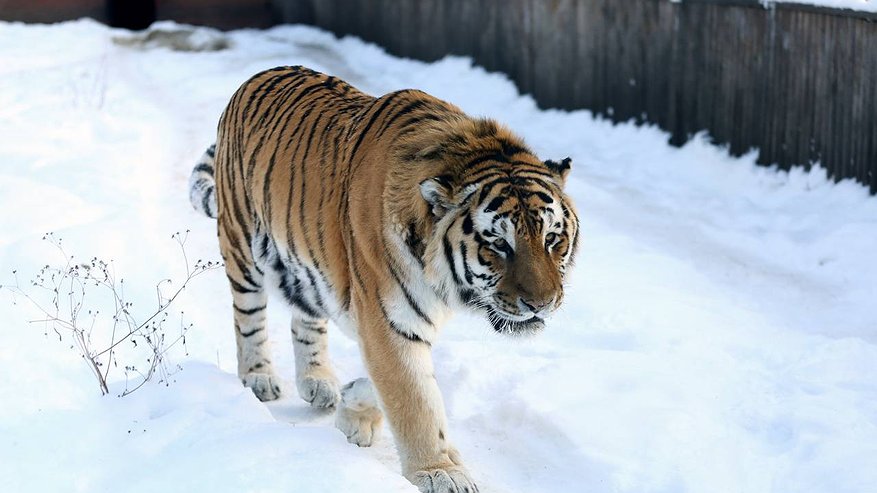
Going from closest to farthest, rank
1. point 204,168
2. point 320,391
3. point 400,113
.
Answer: point 400,113 < point 320,391 < point 204,168

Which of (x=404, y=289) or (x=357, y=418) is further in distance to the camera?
(x=357, y=418)

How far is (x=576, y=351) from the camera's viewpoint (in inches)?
226

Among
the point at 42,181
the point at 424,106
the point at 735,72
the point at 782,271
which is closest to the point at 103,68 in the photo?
the point at 42,181

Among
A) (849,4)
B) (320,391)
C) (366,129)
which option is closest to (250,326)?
(320,391)

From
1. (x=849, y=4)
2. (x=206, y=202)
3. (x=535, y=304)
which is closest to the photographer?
(x=535, y=304)

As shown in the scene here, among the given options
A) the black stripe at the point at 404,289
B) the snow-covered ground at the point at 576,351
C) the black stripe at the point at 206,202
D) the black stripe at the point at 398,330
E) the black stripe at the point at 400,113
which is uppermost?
the black stripe at the point at 400,113

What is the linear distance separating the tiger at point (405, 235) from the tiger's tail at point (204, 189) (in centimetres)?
80

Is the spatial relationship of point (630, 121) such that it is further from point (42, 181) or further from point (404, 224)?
point (404, 224)

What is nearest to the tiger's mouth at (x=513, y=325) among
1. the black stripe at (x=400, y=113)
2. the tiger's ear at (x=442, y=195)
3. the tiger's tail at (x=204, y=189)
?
the tiger's ear at (x=442, y=195)

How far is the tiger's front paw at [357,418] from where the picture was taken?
15.7 ft

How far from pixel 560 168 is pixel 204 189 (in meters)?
2.38

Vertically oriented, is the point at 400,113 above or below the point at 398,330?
above

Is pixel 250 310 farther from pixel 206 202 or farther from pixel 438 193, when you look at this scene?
pixel 438 193

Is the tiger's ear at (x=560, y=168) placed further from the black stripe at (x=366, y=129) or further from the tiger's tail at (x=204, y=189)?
the tiger's tail at (x=204, y=189)
